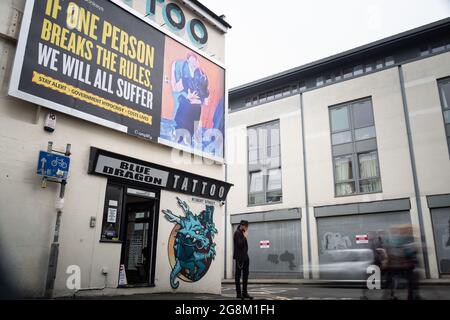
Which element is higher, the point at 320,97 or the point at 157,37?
the point at 320,97

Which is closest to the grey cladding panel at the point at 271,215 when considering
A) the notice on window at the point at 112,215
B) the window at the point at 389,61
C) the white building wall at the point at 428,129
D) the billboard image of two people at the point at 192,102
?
the white building wall at the point at 428,129

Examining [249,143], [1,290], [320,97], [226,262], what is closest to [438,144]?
[320,97]

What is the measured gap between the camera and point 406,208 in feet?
66.9

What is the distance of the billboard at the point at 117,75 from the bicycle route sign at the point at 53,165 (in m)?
1.18

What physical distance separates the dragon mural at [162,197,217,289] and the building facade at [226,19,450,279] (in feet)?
38.2

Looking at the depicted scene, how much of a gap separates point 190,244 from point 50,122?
563 centimetres

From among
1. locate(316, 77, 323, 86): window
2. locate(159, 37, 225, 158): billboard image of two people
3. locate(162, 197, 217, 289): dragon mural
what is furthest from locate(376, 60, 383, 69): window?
locate(162, 197, 217, 289): dragon mural

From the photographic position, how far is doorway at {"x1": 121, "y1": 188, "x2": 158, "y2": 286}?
35.4 ft

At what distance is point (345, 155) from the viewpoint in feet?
77.0

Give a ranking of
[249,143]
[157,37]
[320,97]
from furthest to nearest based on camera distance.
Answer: [249,143], [320,97], [157,37]

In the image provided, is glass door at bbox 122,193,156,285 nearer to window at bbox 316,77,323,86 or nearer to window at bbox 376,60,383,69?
window at bbox 316,77,323,86

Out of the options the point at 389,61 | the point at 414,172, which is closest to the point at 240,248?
the point at 414,172
